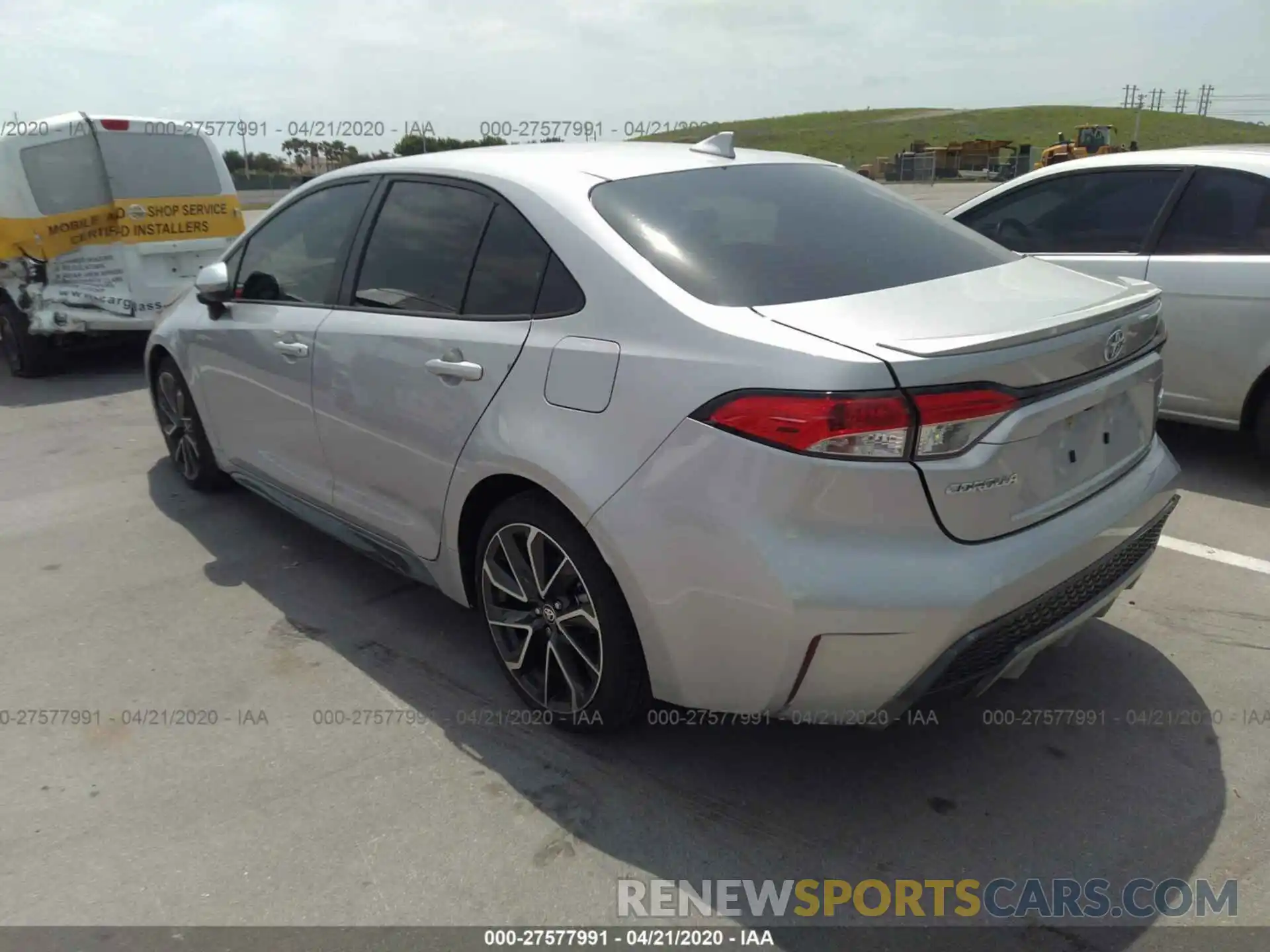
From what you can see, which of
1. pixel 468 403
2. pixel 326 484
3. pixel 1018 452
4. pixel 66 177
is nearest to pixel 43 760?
pixel 326 484

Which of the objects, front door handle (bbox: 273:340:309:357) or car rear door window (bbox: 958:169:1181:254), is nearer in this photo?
front door handle (bbox: 273:340:309:357)

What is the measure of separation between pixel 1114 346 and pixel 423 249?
2.15m

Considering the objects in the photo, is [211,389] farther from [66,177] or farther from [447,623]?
[66,177]

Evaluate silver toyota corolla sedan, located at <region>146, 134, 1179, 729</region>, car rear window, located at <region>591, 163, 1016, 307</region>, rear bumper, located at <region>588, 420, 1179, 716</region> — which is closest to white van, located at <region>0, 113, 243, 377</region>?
silver toyota corolla sedan, located at <region>146, 134, 1179, 729</region>

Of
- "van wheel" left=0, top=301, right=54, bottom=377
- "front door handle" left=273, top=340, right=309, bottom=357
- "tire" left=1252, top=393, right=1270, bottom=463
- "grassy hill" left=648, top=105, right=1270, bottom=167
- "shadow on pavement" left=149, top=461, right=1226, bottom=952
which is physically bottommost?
"grassy hill" left=648, top=105, right=1270, bottom=167

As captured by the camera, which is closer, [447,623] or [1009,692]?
[1009,692]

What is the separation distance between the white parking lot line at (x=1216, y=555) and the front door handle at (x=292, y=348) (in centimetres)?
356

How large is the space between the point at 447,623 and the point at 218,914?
1.51 meters

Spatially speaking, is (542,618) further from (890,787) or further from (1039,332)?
(1039,332)

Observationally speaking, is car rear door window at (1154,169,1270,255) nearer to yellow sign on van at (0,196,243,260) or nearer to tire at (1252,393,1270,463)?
tire at (1252,393,1270,463)

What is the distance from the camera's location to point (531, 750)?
290cm

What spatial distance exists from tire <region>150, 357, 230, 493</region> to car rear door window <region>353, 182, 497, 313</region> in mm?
1855

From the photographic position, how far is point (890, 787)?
2693 millimetres

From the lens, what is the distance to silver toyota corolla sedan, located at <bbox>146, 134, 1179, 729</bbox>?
2.18 meters
